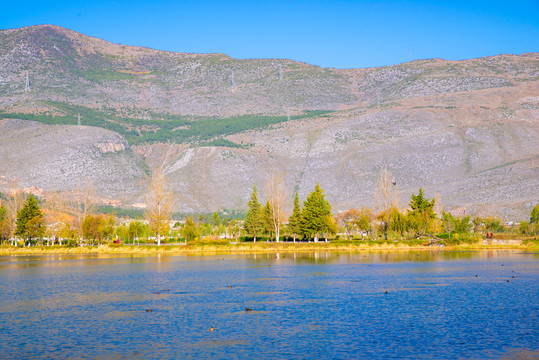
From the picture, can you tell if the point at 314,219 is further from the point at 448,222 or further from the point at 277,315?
the point at 277,315

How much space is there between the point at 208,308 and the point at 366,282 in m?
16.3

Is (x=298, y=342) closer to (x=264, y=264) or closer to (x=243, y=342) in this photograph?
(x=243, y=342)

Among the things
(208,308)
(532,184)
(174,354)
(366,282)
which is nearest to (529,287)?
(366,282)

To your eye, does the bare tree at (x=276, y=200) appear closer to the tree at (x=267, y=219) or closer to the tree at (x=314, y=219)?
the tree at (x=267, y=219)

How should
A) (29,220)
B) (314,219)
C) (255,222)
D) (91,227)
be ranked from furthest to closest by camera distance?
(91,227) → (255,222) → (29,220) → (314,219)

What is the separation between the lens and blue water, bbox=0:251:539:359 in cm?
2431

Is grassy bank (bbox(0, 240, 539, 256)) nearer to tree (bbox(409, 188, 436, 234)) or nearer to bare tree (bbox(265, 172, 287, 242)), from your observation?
tree (bbox(409, 188, 436, 234))

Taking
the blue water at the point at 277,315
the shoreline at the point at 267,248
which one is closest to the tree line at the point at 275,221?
the shoreline at the point at 267,248

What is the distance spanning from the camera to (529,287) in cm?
4119

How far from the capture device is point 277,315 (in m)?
32.3

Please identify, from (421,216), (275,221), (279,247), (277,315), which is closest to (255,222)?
(275,221)

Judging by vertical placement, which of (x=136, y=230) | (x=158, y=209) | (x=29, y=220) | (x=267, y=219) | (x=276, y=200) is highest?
(x=276, y=200)

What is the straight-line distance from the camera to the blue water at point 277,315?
24312mm

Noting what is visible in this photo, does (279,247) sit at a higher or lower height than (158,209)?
lower
